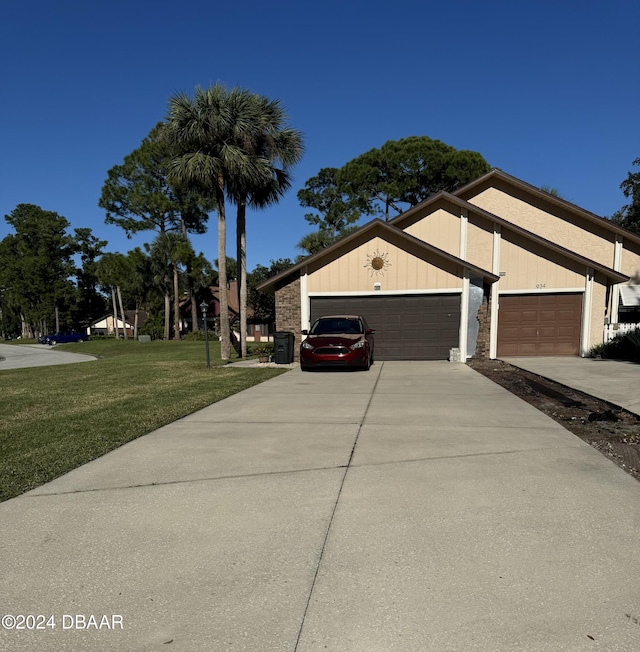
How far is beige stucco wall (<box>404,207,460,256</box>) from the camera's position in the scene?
56.2 ft

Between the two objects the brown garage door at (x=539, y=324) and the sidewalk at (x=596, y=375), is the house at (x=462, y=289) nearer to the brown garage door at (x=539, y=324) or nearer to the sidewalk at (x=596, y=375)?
the brown garage door at (x=539, y=324)

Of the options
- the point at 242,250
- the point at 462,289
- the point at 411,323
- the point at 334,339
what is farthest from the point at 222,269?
the point at 462,289

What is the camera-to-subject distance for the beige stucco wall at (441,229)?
17141 millimetres

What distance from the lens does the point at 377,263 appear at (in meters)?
15.0

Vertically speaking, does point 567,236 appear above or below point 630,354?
above

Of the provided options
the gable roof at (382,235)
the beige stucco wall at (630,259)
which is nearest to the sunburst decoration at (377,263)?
the gable roof at (382,235)

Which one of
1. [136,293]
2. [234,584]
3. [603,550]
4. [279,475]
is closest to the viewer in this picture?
[234,584]

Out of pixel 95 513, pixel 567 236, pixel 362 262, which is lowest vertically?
pixel 95 513

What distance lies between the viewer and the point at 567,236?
18094mm

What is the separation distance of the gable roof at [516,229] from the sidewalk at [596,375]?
10.5 ft

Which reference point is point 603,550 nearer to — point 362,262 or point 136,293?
point 362,262

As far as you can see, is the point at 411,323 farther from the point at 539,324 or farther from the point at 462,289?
the point at 539,324

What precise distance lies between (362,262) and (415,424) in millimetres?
9951

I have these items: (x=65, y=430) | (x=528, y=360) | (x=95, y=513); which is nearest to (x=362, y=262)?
(x=528, y=360)
